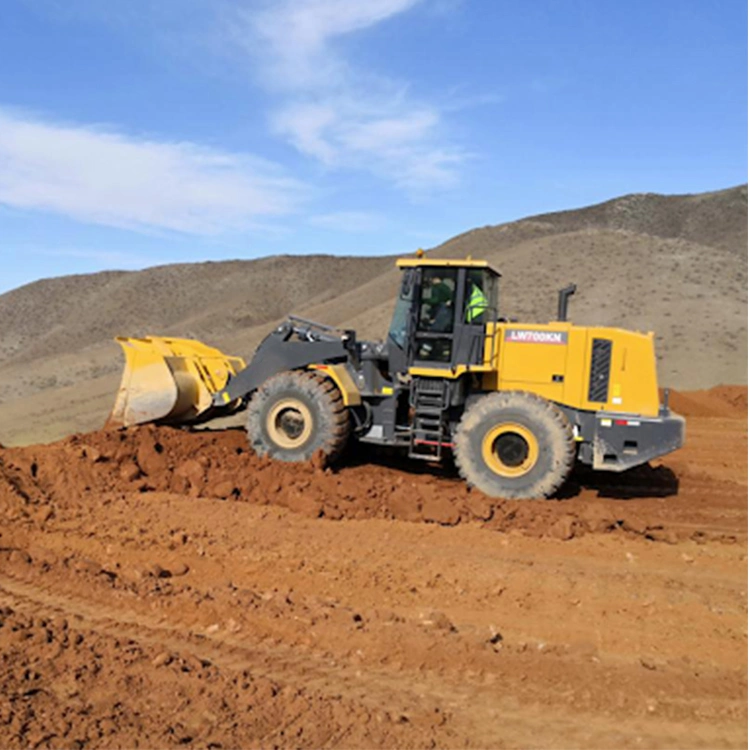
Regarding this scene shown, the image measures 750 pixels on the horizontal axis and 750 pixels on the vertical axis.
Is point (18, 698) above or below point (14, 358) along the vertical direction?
below

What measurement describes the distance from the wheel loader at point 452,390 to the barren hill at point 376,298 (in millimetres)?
12625

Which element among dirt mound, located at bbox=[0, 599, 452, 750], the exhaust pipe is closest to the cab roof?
the exhaust pipe

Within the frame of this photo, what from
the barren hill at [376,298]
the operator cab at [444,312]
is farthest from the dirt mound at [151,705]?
the barren hill at [376,298]

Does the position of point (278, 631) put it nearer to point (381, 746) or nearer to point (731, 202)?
point (381, 746)

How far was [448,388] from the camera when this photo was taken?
9.79 m

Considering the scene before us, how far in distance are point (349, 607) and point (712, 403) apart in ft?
48.7

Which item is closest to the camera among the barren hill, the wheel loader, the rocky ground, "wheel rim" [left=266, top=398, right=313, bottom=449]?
the rocky ground

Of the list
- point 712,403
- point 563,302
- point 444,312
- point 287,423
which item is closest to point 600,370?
point 563,302

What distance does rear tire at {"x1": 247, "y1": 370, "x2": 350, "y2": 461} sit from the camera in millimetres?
10000

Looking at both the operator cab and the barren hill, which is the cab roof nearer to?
the operator cab

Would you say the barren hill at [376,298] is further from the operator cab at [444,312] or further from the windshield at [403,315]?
the operator cab at [444,312]

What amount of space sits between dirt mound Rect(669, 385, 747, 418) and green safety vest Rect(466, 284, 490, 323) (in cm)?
935

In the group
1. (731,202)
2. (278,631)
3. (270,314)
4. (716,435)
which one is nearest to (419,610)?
(278,631)

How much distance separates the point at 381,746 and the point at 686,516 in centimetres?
590
